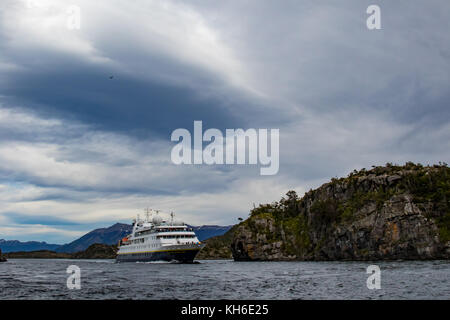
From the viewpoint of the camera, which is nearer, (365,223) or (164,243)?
(164,243)

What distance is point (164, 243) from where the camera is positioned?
12769cm

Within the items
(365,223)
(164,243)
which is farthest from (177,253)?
(365,223)

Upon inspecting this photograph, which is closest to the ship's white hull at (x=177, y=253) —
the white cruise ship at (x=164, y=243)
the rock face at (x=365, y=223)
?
the white cruise ship at (x=164, y=243)

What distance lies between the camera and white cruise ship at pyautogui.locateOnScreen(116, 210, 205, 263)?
123 meters

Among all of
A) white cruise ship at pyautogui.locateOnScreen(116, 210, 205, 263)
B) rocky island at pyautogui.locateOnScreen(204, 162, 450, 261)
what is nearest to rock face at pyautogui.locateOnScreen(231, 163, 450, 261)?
rocky island at pyautogui.locateOnScreen(204, 162, 450, 261)

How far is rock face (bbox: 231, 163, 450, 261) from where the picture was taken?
136375 mm

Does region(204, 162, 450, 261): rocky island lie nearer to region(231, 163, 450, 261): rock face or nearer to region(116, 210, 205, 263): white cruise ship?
region(231, 163, 450, 261): rock face

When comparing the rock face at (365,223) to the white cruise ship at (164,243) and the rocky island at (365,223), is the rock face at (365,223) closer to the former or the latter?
the rocky island at (365,223)

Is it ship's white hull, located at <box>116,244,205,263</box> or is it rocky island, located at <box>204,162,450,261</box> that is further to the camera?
rocky island, located at <box>204,162,450,261</box>

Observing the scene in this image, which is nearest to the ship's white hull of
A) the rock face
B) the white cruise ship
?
the white cruise ship

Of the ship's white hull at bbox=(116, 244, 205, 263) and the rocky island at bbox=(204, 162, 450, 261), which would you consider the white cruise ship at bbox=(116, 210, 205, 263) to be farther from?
the rocky island at bbox=(204, 162, 450, 261)

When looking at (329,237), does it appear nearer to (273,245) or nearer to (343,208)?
(343,208)

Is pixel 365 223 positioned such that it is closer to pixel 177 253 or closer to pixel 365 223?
pixel 365 223
